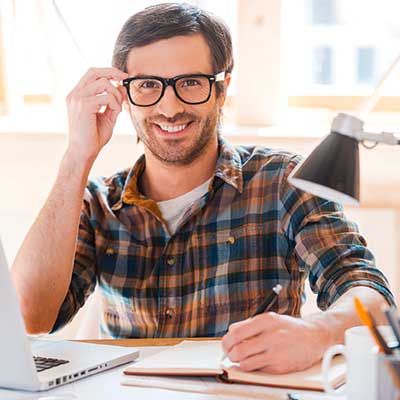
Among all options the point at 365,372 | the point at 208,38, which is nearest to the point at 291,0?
the point at 208,38

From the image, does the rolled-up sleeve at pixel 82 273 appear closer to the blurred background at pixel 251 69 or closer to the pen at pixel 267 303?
the pen at pixel 267 303

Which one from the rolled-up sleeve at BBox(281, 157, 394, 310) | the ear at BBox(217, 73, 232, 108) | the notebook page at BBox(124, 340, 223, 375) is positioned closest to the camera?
the notebook page at BBox(124, 340, 223, 375)

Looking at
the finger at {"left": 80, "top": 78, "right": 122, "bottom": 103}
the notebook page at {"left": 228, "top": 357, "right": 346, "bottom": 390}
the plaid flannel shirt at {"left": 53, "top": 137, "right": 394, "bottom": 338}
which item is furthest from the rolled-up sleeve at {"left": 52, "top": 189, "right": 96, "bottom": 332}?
the notebook page at {"left": 228, "top": 357, "right": 346, "bottom": 390}

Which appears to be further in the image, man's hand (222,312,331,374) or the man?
the man

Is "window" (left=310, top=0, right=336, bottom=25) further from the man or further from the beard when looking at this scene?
the beard

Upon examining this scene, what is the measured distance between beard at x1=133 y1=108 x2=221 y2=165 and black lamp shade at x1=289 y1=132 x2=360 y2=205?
920mm

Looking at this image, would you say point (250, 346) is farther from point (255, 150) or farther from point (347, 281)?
point (255, 150)

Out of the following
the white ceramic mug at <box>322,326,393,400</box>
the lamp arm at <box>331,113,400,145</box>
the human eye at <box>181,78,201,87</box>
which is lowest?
the white ceramic mug at <box>322,326,393,400</box>

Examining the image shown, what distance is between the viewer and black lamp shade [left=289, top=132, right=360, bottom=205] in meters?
1.22

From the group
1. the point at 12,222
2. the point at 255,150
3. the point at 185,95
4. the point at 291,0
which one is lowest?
the point at 12,222

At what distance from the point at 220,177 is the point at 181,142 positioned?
0.12 metres

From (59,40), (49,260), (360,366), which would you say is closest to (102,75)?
(49,260)

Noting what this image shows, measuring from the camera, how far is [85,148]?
85.0 inches

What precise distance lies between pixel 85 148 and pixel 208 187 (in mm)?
304
